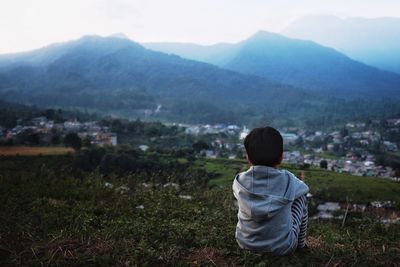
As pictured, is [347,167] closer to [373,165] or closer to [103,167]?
[373,165]

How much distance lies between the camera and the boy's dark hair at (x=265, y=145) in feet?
9.16

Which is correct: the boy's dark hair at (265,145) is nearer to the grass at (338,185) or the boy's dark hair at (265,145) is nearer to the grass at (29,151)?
the grass at (338,185)

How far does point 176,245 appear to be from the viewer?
313cm

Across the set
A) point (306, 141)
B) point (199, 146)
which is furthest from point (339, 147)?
point (199, 146)

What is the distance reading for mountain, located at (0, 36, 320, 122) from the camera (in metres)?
108

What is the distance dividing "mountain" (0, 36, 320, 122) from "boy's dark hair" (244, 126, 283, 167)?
95.6 m

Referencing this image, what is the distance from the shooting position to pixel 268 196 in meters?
2.79

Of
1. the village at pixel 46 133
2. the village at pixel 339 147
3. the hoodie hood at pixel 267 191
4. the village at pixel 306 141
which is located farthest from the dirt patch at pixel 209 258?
the village at pixel 339 147

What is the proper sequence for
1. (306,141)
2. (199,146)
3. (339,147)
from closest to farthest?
(199,146), (339,147), (306,141)

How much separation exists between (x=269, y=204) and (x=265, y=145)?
0.42m

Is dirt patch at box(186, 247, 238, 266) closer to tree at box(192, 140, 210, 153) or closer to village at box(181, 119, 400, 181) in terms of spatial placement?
village at box(181, 119, 400, 181)

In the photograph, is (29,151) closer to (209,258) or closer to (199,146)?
(199,146)

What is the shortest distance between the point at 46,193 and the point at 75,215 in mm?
1990

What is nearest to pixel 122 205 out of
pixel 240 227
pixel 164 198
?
pixel 164 198
